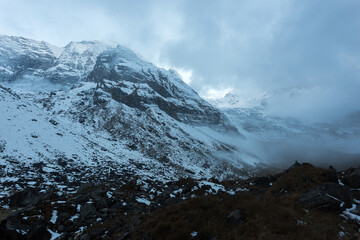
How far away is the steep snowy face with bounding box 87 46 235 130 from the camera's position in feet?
428

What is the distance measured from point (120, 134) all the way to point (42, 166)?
58706 mm


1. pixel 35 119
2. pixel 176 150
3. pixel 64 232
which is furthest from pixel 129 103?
pixel 64 232

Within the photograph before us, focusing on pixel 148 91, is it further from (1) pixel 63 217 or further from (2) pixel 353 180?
(2) pixel 353 180

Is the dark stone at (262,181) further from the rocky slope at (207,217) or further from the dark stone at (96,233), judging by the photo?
the dark stone at (96,233)

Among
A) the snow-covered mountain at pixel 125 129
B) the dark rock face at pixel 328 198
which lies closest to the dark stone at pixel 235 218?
the dark rock face at pixel 328 198

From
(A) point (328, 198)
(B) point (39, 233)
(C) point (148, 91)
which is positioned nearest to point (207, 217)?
(A) point (328, 198)

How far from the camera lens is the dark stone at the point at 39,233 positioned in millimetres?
8680

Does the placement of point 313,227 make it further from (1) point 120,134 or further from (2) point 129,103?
(2) point 129,103

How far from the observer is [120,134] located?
8312cm

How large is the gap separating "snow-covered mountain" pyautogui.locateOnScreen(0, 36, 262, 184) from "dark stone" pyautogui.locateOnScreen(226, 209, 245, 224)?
95.5 ft

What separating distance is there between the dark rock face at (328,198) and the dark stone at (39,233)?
13.9m

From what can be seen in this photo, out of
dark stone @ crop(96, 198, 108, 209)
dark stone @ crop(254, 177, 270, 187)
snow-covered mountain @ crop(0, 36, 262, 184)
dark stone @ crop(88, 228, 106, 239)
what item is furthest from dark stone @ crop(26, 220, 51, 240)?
snow-covered mountain @ crop(0, 36, 262, 184)

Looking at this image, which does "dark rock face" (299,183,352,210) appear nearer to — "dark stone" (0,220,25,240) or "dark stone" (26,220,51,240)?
"dark stone" (26,220,51,240)

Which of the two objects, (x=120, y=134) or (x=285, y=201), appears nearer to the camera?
(x=285, y=201)
